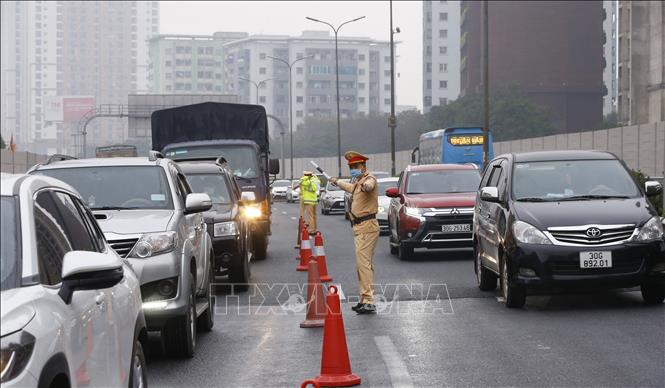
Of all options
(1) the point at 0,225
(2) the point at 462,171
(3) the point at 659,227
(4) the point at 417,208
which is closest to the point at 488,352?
(3) the point at 659,227

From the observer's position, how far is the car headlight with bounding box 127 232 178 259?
411 inches

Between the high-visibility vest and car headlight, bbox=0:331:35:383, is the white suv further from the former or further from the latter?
the high-visibility vest

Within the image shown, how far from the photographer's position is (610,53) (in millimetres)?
170000

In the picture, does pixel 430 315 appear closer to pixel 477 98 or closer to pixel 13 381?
pixel 13 381

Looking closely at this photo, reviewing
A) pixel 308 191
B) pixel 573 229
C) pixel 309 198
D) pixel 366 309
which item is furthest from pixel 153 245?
pixel 308 191

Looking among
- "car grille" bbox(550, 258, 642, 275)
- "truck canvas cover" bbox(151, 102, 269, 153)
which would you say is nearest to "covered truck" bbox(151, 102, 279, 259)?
"truck canvas cover" bbox(151, 102, 269, 153)

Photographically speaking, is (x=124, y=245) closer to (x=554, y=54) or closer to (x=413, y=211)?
(x=413, y=211)

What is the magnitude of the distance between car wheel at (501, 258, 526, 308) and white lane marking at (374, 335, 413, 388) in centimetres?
241

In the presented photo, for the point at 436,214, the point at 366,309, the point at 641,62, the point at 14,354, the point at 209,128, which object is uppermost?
the point at 641,62

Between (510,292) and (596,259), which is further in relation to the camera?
(510,292)

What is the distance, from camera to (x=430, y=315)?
44.7 ft

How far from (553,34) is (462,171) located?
100641mm

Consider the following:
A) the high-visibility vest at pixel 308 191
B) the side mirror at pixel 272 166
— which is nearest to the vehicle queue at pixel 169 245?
the side mirror at pixel 272 166

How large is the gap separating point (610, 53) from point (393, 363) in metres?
165
